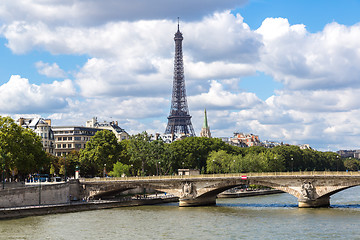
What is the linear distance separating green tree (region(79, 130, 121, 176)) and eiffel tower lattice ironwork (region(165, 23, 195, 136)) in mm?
78814

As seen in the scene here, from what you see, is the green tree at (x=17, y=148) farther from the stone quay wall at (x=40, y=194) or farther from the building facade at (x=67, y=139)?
the building facade at (x=67, y=139)

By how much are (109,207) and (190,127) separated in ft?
374

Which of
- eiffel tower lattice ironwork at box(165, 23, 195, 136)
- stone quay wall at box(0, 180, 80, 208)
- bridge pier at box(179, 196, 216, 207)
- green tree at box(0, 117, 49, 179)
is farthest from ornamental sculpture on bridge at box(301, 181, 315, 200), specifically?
eiffel tower lattice ironwork at box(165, 23, 195, 136)

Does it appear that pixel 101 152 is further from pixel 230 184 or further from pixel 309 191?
pixel 309 191

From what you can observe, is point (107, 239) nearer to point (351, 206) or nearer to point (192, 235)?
point (192, 235)

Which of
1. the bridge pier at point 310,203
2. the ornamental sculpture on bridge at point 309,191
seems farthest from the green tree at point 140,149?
the ornamental sculpture on bridge at point 309,191

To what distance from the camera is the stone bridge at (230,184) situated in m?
71.9

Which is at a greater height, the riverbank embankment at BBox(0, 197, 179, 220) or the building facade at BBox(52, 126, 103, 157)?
the building facade at BBox(52, 126, 103, 157)

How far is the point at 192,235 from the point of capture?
2023 inches

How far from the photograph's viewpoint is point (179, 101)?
19138 centimetres

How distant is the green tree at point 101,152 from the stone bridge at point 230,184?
1983 centimetres

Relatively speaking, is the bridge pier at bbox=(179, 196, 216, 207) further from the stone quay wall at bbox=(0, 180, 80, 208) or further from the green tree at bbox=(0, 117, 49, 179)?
the green tree at bbox=(0, 117, 49, 179)

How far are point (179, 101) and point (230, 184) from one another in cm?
11413

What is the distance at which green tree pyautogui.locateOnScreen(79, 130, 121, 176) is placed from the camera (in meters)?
108
